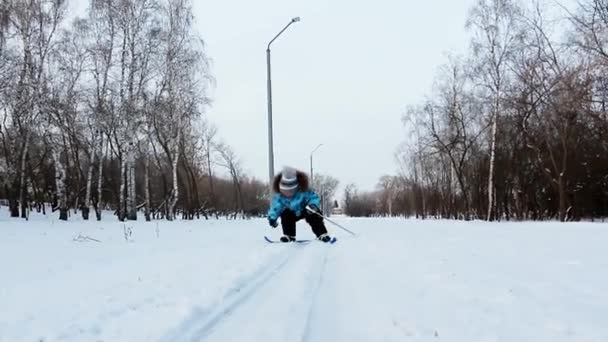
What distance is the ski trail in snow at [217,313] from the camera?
126 inches

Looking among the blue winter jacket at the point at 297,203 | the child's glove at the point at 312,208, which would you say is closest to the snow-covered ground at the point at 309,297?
the child's glove at the point at 312,208

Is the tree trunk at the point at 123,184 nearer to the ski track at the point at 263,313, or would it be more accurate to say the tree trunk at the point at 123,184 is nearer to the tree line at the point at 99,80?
the tree line at the point at 99,80

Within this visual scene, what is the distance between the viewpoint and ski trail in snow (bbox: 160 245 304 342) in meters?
3.20

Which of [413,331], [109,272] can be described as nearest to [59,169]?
[109,272]

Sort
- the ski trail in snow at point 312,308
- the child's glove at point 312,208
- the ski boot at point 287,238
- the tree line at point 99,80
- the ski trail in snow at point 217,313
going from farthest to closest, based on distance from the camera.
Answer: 1. the tree line at point 99,80
2. the child's glove at point 312,208
3. the ski boot at point 287,238
4. the ski trail in snow at point 312,308
5. the ski trail in snow at point 217,313

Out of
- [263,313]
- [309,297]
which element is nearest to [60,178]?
[309,297]

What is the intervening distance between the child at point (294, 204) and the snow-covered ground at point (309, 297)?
305 centimetres

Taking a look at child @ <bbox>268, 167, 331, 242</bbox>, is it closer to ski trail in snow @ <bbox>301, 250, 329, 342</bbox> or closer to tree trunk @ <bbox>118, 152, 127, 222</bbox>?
ski trail in snow @ <bbox>301, 250, 329, 342</bbox>

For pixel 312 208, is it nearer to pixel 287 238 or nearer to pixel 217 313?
pixel 287 238

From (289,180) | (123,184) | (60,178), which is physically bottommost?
(289,180)

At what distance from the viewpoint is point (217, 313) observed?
381 centimetres

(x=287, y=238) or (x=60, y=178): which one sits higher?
(x=60, y=178)

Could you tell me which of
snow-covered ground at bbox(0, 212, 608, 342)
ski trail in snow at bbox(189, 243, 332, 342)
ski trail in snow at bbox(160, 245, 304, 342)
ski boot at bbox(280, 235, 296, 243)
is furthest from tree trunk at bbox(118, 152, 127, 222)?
ski trail in snow at bbox(189, 243, 332, 342)

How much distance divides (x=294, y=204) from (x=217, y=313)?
22.4 feet
